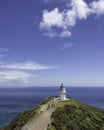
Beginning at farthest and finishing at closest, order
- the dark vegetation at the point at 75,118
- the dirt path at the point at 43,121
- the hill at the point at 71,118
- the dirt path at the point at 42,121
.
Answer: the hill at the point at 71,118, the dark vegetation at the point at 75,118, the dirt path at the point at 42,121, the dirt path at the point at 43,121

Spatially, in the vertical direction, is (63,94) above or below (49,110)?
above

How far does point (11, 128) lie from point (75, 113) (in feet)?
46.6

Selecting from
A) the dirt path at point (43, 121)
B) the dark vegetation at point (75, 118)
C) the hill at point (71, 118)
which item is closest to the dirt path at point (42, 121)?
the dirt path at point (43, 121)

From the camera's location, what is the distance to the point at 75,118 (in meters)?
54.7

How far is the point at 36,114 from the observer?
55406mm

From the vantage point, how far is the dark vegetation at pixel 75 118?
51.4 meters

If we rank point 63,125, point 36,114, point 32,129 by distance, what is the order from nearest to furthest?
point 32,129
point 63,125
point 36,114

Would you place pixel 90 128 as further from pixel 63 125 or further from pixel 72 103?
pixel 72 103

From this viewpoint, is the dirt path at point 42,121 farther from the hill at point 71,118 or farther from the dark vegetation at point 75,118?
the dark vegetation at point 75,118

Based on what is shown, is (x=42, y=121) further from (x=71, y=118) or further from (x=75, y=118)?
(x=75, y=118)

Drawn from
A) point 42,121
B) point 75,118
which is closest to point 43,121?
point 42,121

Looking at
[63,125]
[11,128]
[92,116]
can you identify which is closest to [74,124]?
[63,125]

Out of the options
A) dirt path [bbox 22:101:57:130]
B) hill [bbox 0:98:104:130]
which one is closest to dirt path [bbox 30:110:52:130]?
dirt path [bbox 22:101:57:130]

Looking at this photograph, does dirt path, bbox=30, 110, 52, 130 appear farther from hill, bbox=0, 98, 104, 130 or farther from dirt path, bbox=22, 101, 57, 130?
hill, bbox=0, 98, 104, 130
